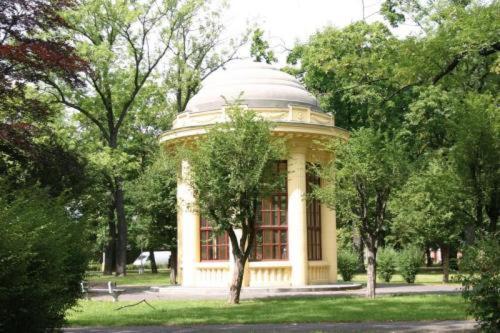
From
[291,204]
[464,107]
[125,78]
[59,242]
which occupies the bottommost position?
[59,242]

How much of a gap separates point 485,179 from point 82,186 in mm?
14572

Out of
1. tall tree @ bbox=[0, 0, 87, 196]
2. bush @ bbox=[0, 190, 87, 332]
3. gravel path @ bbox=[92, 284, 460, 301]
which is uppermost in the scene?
tall tree @ bbox=[0, 0, 87, 196]

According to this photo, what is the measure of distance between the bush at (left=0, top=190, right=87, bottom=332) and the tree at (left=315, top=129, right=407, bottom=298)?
11664 mm

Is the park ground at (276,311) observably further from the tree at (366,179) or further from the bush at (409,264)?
the bush at (409,264)

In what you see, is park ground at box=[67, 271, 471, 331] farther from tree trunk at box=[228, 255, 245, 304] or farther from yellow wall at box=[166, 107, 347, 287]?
yellow wall at box=[166, 107, 347, 287]

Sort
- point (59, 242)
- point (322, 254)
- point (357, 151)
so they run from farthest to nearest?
point (322, 254) < point (357, 151) < point (59, 242)

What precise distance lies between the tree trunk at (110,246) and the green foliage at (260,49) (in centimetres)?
1526

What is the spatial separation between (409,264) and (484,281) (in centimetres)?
2054

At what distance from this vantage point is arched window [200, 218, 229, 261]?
26672mm

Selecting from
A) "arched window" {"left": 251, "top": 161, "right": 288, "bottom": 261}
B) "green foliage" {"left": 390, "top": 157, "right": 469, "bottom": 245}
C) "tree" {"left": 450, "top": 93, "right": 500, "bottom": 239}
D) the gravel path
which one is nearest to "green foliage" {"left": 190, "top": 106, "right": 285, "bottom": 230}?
the gravel path

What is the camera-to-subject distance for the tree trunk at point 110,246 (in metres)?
49.1

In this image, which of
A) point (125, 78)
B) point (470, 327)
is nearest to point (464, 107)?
point (470, 327)

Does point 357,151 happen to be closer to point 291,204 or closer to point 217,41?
point 291,204

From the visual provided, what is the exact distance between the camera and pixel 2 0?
53.6 feet
